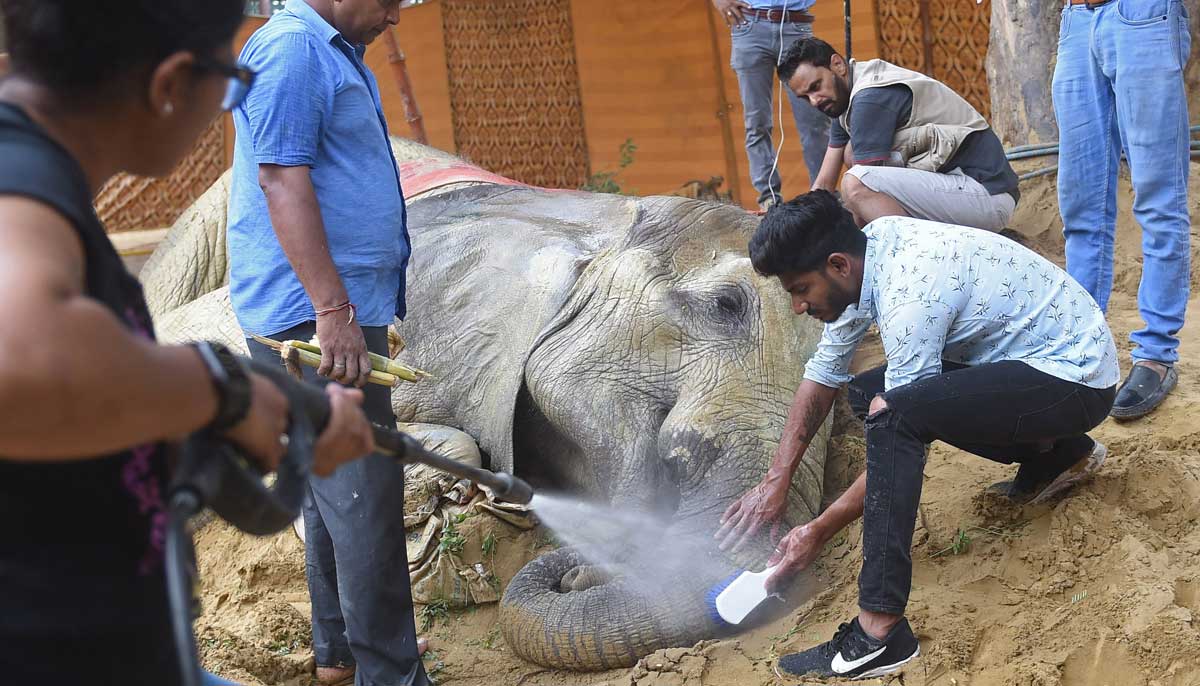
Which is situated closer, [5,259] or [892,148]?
[5,259]

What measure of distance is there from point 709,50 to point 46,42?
938cm

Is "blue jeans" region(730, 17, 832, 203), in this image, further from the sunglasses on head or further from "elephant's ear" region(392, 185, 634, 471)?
the sunglasses on head

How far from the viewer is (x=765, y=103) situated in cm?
701

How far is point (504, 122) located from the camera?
11617 mm

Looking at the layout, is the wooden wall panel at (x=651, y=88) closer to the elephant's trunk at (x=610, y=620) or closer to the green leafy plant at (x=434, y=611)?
the green leafy plant at (x=434, y=611)

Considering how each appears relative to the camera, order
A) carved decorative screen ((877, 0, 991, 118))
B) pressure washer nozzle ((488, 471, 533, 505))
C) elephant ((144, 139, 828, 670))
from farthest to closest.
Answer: carved decorative screen ((877, 0, 991, 118)) → elephant ((144, 139, 828, 670)) → pressure washer nozzle ((488, 471, 533, 505))

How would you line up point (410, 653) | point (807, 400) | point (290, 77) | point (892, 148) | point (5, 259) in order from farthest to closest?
point (892, 148), point (807, 400), point (410, 653), point (290, 77), point (5, 259)

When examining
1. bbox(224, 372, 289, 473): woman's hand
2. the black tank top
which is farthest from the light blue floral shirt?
the black tank top

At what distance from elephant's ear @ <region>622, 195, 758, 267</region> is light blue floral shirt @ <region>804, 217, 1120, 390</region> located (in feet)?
5.44

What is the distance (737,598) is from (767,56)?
3.98 metres

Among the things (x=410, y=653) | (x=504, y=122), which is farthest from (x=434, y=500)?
(x=504, y=122)

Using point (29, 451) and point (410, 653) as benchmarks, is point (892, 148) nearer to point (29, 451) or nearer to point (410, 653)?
point (410, 653)

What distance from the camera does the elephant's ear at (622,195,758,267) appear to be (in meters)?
5.11

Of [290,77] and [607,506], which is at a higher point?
[290,77]
